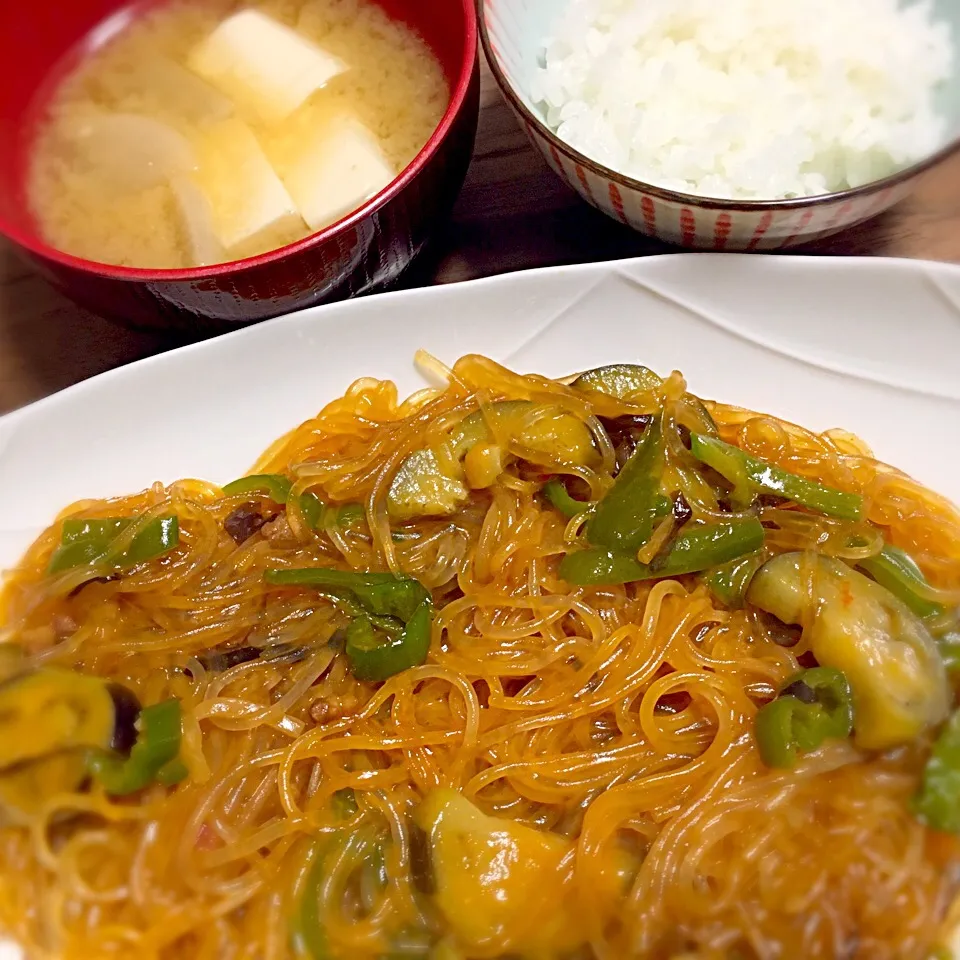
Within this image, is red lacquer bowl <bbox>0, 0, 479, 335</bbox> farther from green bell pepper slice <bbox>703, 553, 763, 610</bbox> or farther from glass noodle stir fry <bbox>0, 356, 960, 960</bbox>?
green bell pepper slice <bbox>703, 553, 763, 610</bbox>

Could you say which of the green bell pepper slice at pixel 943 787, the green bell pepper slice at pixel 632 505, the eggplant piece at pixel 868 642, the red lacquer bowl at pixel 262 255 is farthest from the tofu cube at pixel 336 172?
the green bell pepper slice at pixel 943 787

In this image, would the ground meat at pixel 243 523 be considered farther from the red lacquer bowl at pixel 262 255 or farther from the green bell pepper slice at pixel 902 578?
the green bell pepper slice at pixel 902 578

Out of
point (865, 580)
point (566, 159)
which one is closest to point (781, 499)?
point (865, 580)

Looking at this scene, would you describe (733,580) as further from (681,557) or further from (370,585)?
(370,585)

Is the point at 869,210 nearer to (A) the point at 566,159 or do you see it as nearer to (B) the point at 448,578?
(A) the point at 566,159

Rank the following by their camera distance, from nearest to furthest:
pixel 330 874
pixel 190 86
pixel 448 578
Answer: pixel 330 874, pixel 448 578, pixel 190 86
